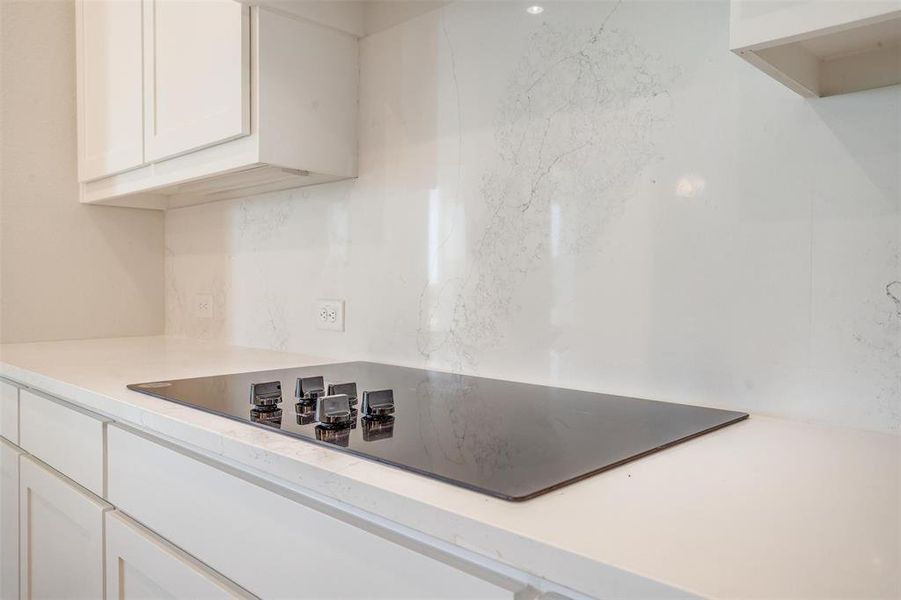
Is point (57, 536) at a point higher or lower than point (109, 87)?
lower

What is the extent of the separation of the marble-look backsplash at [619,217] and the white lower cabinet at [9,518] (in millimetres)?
730

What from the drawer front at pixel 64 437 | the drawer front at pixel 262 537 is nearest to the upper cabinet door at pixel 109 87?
the drawer front at pixel 64 437

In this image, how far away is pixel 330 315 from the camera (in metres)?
1.65

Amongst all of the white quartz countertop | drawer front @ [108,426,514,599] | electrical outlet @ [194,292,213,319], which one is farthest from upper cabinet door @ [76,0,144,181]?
the white quartz countertop

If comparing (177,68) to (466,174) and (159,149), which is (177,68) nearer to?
(159,149)

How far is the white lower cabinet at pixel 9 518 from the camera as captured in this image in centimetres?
145

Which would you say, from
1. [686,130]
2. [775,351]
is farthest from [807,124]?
[775,351]

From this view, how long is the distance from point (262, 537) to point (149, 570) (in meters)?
0.32

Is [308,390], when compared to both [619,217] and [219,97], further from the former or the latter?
[219,97]

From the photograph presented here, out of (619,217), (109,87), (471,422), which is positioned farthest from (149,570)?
(109,87)

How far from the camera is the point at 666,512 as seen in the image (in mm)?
548

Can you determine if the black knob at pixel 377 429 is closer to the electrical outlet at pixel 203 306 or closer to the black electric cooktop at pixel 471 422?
the black electric cooktop at pixel 471 422

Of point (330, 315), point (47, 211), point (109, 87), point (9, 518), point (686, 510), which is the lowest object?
point (9, 518)

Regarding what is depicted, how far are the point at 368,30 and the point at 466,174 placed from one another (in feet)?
1.63
